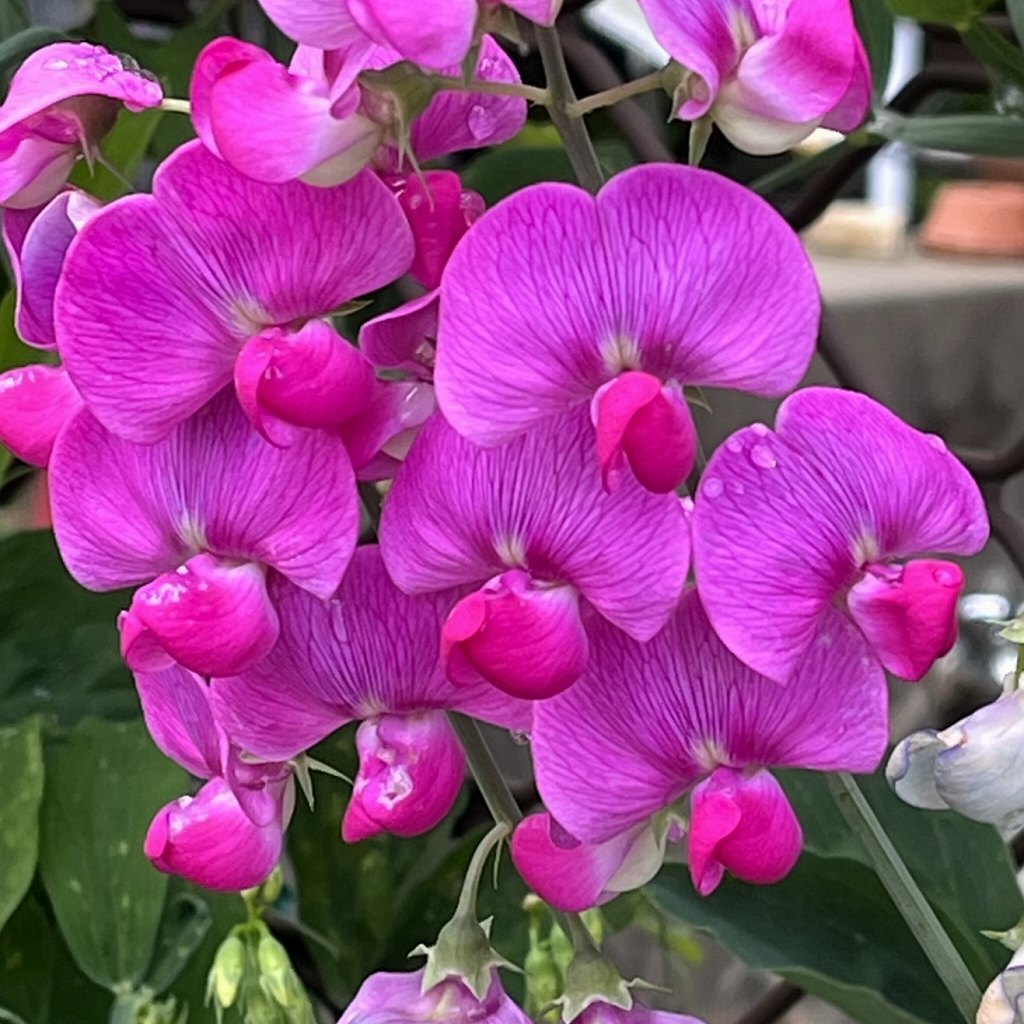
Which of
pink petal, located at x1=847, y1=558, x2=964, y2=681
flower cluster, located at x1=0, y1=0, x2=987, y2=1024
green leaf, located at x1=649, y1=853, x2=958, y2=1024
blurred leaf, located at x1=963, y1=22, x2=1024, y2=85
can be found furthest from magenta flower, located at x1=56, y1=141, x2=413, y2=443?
blurred leaf, located at x1=963, y1=22, x2=1024, y2=85

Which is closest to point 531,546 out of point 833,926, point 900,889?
point 900,889

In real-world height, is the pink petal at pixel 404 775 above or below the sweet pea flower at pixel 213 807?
above

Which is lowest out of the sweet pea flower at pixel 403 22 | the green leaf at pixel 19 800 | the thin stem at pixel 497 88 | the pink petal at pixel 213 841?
the green leaf at pixel 19 800

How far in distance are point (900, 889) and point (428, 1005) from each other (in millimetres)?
103

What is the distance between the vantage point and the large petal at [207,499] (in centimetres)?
28

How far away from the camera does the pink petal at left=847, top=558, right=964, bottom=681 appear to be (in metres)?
0.27

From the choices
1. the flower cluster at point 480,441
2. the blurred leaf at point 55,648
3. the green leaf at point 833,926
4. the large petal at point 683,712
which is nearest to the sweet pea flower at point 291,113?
the flower cluster at point 480,441

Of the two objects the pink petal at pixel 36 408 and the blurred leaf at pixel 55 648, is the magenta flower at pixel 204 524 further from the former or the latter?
the blurred leaf at pixel 55 648

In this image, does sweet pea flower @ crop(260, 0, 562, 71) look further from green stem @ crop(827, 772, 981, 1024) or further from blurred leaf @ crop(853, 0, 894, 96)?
blurred leaf @ crop(853, 0, 894, 96)

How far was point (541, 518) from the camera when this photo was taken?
10.6 inches

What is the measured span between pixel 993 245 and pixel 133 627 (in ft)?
5.93

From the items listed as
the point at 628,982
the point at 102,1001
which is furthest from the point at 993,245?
the point at 628,982

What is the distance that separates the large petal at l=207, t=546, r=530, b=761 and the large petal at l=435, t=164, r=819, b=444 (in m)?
0.06

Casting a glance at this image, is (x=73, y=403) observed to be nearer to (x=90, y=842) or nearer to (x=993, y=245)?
(x=90, y=842)
